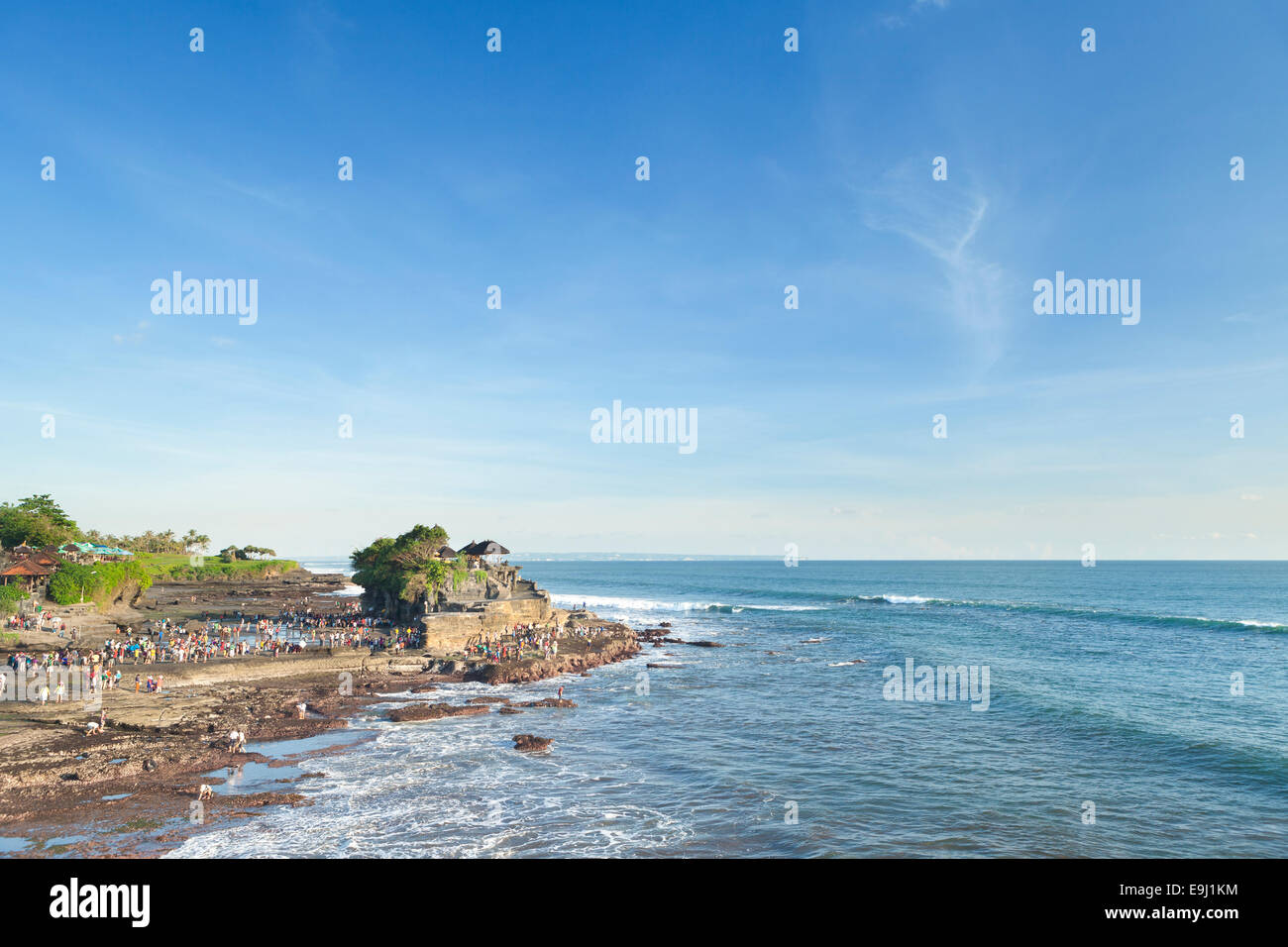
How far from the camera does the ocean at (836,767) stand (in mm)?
17312

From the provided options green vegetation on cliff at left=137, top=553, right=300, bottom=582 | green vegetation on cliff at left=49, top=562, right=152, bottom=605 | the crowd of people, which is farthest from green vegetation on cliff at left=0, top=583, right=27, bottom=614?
green vegetation on cliff at left=137, top=553, right=300, bottom=582

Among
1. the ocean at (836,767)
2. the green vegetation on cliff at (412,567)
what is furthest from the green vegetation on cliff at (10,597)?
the ocean at (836,767)

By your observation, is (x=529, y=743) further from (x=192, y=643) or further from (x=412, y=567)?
(x=412, y=567)

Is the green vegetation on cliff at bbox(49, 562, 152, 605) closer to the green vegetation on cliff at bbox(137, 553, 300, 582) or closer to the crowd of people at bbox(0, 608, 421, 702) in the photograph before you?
the crowd of people at bbox(0, 608, 421, 702)

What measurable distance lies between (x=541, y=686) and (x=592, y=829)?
67.1ft

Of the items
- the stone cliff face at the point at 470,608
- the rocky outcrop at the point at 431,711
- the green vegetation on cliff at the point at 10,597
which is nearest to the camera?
the rocky outcrop at the point at 431,711

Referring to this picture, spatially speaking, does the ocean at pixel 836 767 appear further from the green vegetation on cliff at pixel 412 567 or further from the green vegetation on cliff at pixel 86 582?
the green vegetation on cliff at pixel 86 582

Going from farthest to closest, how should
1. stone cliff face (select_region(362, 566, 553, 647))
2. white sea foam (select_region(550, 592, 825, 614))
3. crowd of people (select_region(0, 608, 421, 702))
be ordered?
white sea foam (select_region(550, 592, 825, 614)) → stone cliff face (select_region(362, 566, 553, 647)) → crowd of people (select_region(0, 608, 421, 702))

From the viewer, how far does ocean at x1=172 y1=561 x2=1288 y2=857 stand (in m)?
17.3

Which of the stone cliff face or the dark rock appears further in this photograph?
the stone cliff face

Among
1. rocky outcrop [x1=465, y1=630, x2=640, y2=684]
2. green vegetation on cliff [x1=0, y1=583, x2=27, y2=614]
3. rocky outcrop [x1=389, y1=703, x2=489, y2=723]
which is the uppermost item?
green vegetation on cliff [x1=0, y1=583, x2=27, y2=614]

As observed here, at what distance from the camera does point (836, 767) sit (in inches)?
929
